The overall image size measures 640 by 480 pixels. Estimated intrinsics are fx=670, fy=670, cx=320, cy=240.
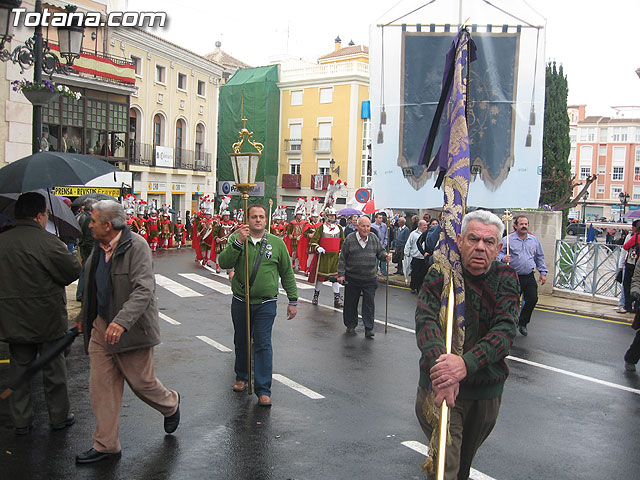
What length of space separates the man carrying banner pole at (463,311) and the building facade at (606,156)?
93746 mm

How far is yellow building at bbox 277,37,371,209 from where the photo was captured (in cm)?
5275

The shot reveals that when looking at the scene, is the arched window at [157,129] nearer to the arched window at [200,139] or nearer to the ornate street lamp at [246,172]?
the arched window at [200,139]

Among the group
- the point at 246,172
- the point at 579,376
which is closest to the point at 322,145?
the point at 579,376

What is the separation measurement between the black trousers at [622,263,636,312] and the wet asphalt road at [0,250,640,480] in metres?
2.76

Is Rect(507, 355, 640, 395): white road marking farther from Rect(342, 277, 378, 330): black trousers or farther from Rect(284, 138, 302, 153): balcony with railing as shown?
Rect(284, 138, 302, 153): balcony with railing

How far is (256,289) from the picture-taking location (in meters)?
6.57

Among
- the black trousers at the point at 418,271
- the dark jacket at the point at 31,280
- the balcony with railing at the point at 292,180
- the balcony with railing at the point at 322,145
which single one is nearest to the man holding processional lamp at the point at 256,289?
the dark jacket at the point at 31,280

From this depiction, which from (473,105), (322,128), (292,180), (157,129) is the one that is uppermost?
(322,128)

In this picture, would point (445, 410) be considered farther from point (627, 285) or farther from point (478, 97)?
point (627, 285)

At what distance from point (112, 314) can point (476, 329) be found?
2.74 metres

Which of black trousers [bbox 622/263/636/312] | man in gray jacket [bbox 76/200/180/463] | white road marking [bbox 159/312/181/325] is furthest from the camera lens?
black trousers [bbox 622/263/636/312]

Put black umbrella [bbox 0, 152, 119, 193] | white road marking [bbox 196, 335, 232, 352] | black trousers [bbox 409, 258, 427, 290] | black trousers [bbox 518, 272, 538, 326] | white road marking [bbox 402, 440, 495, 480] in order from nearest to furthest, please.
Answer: white road marking [bbox 402, 440, 495, 480] → black umbrella [bbox 0, 152, 119, 193] → white road marking [bbox 196, 335, 232, 352] → black trousers [bbox 518, 272, 538, 326] → black trousers [bbox 409, 258, 427, 290]

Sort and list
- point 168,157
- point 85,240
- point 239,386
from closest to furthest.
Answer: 1. point 239,386
2. point 85,240
3. point 168,157

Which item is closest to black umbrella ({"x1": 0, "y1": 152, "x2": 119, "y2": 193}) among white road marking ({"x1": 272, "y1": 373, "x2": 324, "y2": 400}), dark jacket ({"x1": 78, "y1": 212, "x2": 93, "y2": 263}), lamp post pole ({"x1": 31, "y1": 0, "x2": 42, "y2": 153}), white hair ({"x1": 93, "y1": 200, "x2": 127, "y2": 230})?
white hair ({"x1": 93, "y1": 200, "x2": 127, "y2": 230})
